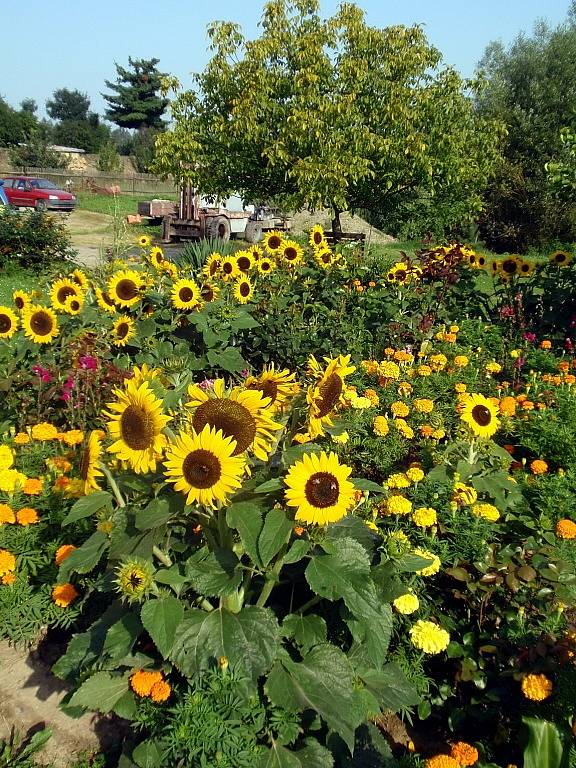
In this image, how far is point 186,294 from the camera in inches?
174

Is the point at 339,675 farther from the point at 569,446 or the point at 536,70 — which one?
the point at 536,70

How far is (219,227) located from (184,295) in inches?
620

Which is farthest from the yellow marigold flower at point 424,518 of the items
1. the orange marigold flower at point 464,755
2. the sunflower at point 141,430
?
the sunflower at point 141,430

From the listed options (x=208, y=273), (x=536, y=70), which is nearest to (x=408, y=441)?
(x=208, y=273)

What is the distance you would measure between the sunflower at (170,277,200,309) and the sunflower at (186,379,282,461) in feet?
8.96

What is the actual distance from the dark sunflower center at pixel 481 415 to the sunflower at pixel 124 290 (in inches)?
101

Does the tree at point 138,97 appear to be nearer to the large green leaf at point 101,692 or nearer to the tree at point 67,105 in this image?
the tree at point 67,105

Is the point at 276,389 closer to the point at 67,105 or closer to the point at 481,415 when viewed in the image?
the point at 481,415

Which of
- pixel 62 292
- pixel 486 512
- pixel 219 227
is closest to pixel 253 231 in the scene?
pixel 219 227

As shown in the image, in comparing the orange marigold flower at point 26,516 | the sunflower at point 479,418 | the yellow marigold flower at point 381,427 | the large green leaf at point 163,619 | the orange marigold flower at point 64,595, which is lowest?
the orange marigold flower at point 64,595

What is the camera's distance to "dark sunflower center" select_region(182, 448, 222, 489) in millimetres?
1577

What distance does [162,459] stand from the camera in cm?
175

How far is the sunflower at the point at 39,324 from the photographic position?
12.5 feet

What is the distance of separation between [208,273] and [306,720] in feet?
12.0
